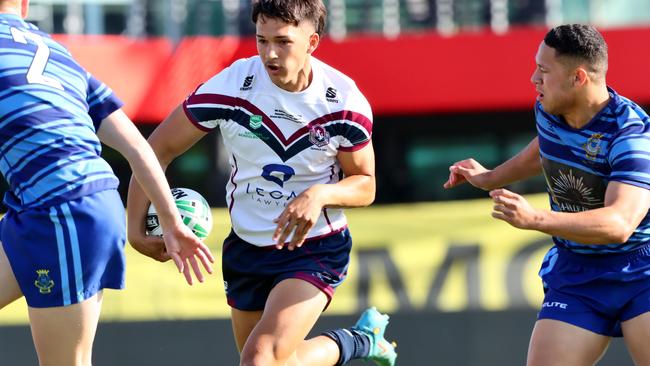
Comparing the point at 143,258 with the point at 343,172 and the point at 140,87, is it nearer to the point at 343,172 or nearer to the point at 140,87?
the point at 343,172

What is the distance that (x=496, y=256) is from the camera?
25.7ft

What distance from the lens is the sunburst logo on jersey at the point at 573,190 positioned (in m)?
4.89

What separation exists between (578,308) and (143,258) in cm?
382

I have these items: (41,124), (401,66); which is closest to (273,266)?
(41,124)

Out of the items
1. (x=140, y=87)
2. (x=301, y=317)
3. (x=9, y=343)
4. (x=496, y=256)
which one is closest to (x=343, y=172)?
(x=301, y=317)

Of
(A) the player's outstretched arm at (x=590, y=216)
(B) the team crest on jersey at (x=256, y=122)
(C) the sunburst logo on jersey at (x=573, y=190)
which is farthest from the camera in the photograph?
(B) the team crest on jersey at (x=256, y=122)

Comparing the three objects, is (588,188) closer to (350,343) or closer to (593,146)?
(593,146)

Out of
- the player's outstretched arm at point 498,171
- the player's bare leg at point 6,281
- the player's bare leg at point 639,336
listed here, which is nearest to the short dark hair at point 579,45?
the player's outstretched arm at point 498,171

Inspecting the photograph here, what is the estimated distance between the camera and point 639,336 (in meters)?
4.80

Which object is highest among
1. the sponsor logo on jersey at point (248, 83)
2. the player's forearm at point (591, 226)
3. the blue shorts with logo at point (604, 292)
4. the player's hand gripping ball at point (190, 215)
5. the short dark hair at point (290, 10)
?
the short dark hair at point (290, 10)

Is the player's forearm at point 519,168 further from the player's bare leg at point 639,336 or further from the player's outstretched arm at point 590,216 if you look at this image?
the player's bare leg at point 639,336

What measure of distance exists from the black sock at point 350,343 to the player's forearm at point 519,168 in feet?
3.81

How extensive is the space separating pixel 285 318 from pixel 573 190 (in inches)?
55.6

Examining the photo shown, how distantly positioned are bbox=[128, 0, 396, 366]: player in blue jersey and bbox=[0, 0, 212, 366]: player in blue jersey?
0.69m
